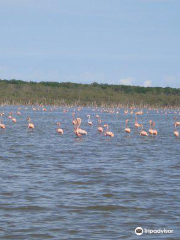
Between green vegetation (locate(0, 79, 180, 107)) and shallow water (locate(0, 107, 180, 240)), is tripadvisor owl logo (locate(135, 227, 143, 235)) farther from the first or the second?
green vegetation (locate(0, 79, 180, 107))

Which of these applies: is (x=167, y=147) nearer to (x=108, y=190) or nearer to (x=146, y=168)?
(x=146, y=168)

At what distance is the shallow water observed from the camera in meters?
10.1

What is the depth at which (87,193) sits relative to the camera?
43.2 feet

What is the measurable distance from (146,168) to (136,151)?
596 centimetres

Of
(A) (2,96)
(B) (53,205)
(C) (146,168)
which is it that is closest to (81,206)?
(B) (53,205)

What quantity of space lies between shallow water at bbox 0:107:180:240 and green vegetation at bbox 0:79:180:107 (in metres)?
71.6

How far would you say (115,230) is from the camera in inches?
392

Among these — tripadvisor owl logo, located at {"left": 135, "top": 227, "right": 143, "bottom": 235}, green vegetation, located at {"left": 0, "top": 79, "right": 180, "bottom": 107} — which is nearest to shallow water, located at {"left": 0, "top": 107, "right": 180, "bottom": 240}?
tripadvisor owl logo, located at {"left": 135, "top": 227, "right": 143, "bottom": 235}

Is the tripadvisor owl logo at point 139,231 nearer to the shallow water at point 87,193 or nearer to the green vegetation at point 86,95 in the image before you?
the shallow water at point 87,193

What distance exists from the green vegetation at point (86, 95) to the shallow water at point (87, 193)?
71.6 meters

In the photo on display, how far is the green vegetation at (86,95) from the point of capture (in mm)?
99394

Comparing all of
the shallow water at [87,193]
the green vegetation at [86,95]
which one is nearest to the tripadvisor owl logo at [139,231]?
the shallow water at [87,193]

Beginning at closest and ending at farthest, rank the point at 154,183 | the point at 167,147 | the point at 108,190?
the point at 108,190 < the point at 154,183 < the point at 167,147

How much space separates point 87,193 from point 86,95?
9433 cm
